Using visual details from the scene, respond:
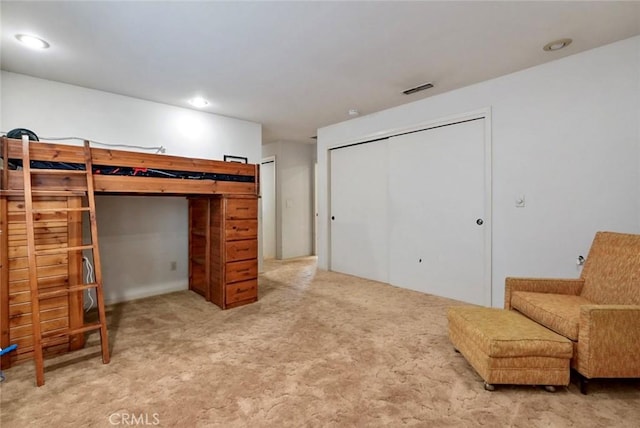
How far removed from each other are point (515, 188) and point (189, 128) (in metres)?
4.13

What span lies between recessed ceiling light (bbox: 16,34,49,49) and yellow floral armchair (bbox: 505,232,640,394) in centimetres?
430

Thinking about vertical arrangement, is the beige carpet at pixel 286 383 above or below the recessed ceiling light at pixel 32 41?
below

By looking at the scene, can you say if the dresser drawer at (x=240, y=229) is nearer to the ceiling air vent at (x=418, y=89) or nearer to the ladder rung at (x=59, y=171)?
the ladder rung at (x=59, y=171)

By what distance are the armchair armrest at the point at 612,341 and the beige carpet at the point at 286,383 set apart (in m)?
0.20

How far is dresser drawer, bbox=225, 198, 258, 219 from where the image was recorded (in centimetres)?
338

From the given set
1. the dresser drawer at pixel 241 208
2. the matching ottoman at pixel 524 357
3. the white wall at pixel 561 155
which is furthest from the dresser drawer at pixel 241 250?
the white wall at pixel 561 155

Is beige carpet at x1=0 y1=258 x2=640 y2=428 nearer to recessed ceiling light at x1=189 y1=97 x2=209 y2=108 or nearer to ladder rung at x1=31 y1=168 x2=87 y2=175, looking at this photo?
ladder rung at x1=31 y1=168 x2=87 y2=175

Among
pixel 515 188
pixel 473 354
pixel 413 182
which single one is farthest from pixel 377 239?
pixel 473 354

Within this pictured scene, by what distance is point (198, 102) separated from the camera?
12.9ft

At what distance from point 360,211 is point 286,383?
3186 mm

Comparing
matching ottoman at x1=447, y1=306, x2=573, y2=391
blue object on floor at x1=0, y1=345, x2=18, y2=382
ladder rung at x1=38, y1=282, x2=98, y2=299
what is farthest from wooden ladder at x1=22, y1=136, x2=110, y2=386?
matching ottoman at x1=447, y1=306, x2=573, y2=391

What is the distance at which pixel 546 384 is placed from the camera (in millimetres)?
1861

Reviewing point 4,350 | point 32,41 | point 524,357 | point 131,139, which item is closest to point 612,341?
point 524,357

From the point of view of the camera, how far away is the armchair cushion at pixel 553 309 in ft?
6.29
